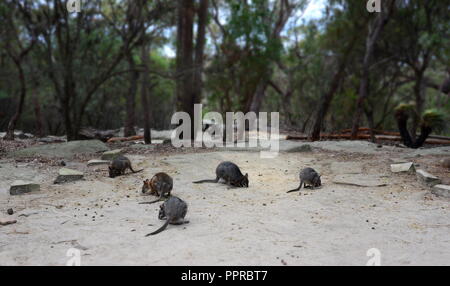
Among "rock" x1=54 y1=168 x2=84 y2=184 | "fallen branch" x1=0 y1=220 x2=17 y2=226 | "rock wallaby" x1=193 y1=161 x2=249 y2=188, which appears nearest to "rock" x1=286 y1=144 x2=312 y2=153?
"rock wallaby" x1=193 y1=161 x2=249 y2=188

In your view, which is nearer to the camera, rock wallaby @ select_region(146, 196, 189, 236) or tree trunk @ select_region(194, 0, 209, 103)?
rock wallaby @ select_region(146, 196, 189, 236)

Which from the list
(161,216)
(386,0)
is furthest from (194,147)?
(386,0)

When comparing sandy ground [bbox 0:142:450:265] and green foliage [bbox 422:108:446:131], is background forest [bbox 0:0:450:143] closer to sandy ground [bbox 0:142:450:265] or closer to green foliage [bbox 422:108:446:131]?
green foliage [bbox 422:108:446:131]

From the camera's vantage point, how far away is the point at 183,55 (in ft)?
45.2

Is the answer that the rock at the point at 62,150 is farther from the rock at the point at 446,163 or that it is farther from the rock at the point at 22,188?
the rock at the point at 446,163

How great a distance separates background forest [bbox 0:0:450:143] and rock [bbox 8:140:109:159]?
197cm

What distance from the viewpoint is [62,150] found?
10305 millimetres

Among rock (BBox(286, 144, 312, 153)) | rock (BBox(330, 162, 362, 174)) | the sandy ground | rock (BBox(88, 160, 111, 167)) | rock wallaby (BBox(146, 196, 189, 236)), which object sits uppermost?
rock (BBox(286, 144, 312, 153))

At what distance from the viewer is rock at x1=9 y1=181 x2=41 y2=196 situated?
671cm

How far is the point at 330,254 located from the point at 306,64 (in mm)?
18696

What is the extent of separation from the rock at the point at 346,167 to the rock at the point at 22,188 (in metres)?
5.22

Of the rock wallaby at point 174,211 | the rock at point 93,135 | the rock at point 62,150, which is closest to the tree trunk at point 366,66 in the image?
the rock at point 62,150

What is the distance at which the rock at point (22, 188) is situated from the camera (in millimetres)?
6707

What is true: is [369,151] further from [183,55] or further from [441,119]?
[183,55]
